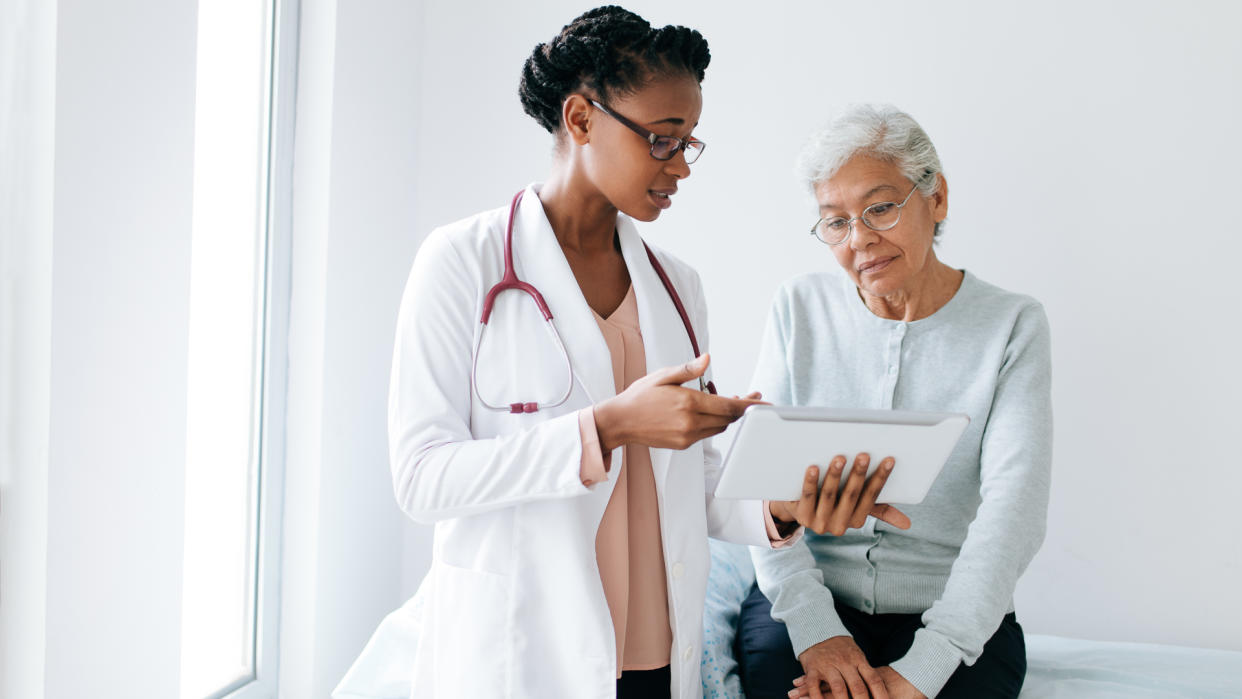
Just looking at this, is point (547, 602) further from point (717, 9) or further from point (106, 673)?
point (717, 9)

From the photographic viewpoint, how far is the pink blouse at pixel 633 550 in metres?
1.17

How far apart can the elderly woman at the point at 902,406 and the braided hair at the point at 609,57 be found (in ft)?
1.54

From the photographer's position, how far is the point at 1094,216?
2107 mm

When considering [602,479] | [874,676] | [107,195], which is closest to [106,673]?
[107,195]

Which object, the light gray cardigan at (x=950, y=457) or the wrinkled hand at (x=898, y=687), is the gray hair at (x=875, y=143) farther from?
the wrinkled hand at (x=898, y=687)

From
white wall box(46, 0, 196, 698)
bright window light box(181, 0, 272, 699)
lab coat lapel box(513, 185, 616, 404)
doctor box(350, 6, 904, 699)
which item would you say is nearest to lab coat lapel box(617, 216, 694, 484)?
doctor box(350, 6, 904, 699)

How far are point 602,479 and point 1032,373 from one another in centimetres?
93

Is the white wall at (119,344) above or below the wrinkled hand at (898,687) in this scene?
above

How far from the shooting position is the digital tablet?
1028 millimetres

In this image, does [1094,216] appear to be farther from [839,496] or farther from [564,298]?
[564,298]

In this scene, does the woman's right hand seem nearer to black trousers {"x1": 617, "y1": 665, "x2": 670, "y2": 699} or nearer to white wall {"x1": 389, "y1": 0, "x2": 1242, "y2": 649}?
black trousers {"x1": 617, "y1": 665, "x2": 670, "y2": 699}

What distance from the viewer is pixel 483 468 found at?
103 cm

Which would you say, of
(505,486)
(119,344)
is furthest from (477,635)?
(119,344)

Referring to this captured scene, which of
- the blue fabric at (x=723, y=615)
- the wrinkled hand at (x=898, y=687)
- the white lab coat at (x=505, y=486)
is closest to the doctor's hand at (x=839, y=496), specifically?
the white lab coat at (x=505, y=486)
